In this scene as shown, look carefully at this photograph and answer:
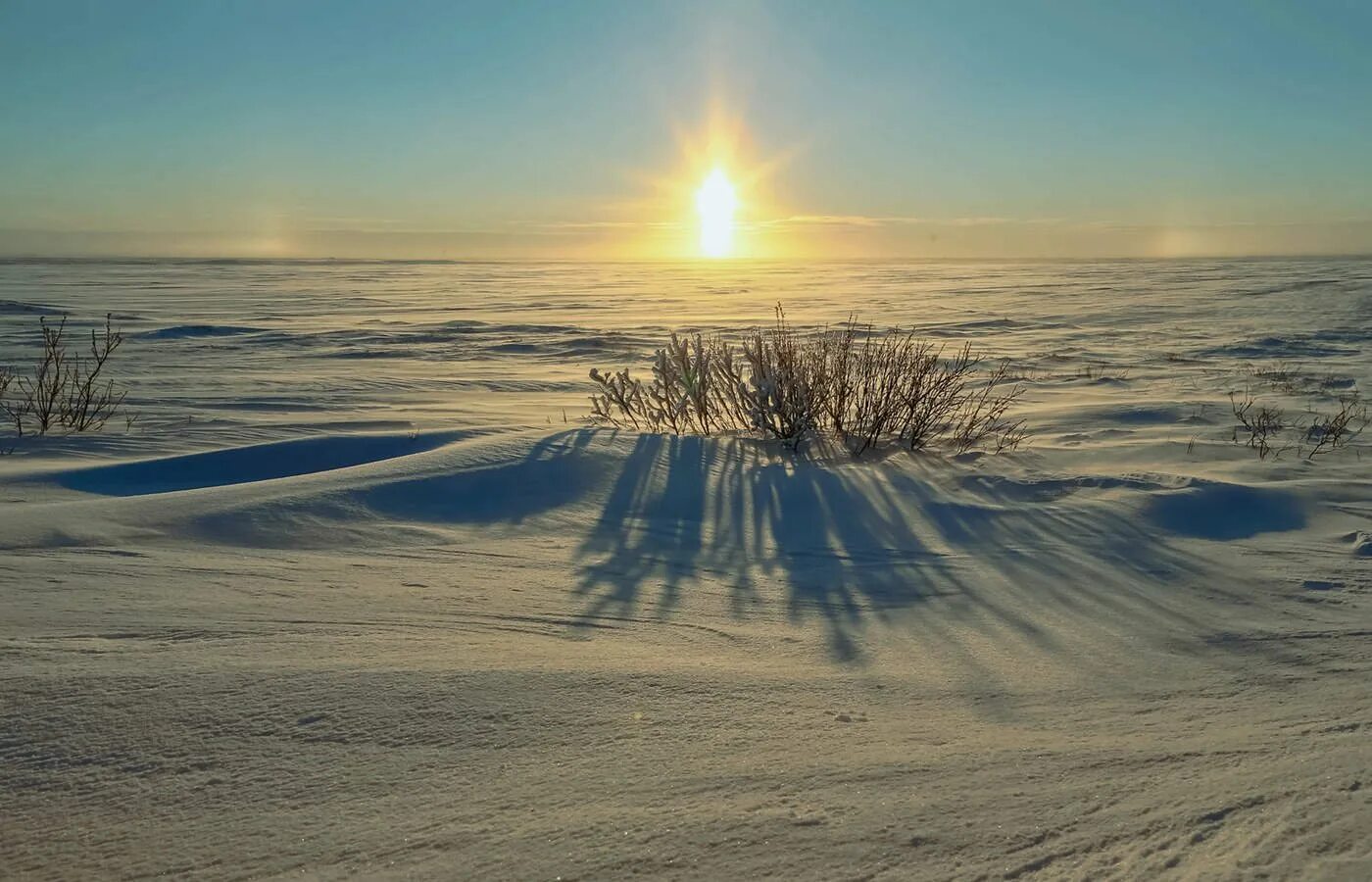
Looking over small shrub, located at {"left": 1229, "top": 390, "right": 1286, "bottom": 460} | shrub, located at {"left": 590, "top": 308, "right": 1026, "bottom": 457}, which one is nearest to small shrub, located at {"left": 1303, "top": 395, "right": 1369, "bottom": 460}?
small shrub, located at {"left": 1229, "top": 390, "right": 1286, "bottom": 460}

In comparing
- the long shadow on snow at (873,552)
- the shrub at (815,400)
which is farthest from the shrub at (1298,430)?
the long shadow on snow at (873,552)

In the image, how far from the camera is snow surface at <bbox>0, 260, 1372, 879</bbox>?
152 cm

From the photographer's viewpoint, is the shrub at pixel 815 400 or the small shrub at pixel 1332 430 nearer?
the shrub at pixel 815 400

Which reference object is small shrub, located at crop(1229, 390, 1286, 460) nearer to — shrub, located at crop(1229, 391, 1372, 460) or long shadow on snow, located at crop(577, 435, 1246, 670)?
shrub, located at crop(1229, 391, 1372, 460)

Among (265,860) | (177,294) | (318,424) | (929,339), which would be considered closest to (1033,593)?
(265,860)

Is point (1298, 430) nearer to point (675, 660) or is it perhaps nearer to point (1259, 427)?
point (1259, 427)

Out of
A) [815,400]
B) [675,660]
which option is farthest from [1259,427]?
[675,660]

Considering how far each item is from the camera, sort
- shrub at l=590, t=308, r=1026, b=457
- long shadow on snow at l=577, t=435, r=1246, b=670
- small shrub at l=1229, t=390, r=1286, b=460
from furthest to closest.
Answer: small shrub at l=1229, t=390, r=1286, b=460 → shrub at l=590, t=308, r=1026, b=457 → long shadow on snow at l=577, t=435, r=1246, b=670

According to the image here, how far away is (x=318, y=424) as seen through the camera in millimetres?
6312

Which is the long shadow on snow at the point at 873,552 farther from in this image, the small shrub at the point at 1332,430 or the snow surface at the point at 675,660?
the small shrub at the point at 1332,430

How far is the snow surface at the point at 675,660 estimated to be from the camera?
1.52 metres

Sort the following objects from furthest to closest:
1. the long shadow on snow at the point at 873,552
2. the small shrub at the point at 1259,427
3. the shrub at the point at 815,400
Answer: the small shrub at the point at 1259,427
the shrub at the point at 815,400
the long shadow on snow at the point at 873,552

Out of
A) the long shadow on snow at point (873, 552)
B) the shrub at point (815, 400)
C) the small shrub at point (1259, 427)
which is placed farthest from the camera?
the small shrub at point (1259, 427)

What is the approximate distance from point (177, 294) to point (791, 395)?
23787mm
